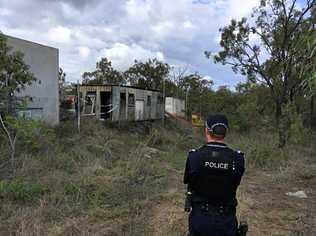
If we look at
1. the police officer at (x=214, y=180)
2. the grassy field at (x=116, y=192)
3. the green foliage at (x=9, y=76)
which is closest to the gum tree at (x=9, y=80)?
the green foliage at (x=9, y=76)

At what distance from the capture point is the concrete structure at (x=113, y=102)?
1936cm

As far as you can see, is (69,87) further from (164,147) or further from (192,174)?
(192,174)

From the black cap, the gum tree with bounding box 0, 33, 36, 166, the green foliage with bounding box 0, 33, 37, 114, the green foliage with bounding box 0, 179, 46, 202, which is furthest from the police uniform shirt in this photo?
the green foliage with bounding box 0, 33, 37, 114

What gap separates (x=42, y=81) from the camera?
48.4 ft

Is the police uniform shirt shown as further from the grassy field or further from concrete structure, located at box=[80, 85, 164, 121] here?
concrete structure, located at box=[80, 85, 164, 121]

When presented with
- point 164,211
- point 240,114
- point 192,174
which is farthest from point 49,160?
point 240,114

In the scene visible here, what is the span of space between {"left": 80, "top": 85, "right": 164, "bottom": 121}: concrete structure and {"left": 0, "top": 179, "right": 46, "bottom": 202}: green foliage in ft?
33.7

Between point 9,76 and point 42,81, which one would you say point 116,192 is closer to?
point 9,76

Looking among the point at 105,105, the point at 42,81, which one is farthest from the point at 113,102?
the point at 42,81

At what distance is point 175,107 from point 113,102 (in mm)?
15183

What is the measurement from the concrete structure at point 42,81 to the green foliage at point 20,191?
653 cm

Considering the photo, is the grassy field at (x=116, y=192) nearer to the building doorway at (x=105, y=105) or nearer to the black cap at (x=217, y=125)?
the black cap at (x=217, y=125)

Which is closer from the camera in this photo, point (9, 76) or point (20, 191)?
point (20, 191)

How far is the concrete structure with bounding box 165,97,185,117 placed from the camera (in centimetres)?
3411
